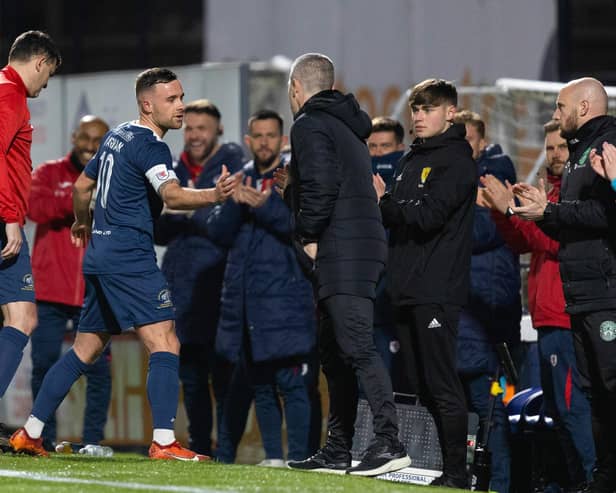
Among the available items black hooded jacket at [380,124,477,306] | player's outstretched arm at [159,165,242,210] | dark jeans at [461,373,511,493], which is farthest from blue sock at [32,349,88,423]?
dark jeans at [461,373,511,493]

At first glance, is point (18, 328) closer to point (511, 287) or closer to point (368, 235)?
point (368, 235)

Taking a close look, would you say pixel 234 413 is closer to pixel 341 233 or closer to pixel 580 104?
pixel 341 233

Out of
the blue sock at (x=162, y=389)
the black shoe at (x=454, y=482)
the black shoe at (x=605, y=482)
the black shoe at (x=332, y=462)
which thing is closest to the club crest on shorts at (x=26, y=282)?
the blue sock at (x=162, y=389)

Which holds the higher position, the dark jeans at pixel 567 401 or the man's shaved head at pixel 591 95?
the man's shaved head at pixel 591 95

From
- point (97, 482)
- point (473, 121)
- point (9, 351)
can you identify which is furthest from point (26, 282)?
point (473, 121)

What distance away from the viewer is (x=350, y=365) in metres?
8.56

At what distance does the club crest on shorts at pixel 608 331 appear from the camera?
8.14 m

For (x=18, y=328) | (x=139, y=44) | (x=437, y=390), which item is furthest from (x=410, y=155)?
(x=139, y=44)

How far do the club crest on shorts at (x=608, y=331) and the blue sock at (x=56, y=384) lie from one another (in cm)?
260

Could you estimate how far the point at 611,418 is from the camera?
27.3 ft

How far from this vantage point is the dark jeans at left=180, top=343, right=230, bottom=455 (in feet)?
35.2

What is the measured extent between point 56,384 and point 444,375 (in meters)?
1.94

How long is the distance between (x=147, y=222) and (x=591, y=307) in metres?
2.22

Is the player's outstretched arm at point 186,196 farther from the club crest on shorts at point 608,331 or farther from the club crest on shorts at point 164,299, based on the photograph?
the club crest on shorts at point 608,331
